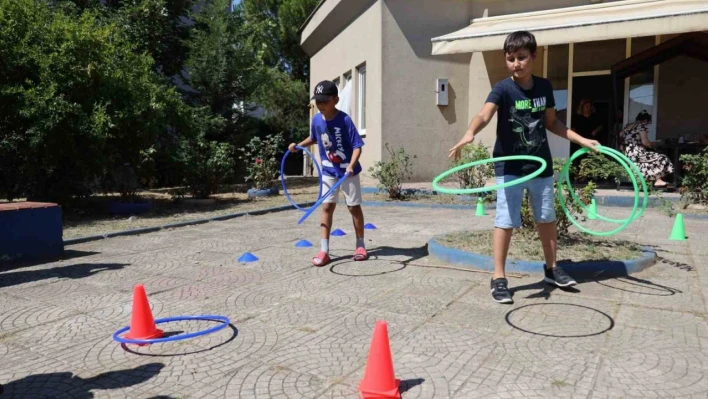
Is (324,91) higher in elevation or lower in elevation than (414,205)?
higher

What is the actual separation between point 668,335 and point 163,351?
136 inches

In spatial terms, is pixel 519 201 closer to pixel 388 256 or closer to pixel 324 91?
pixel 388 256

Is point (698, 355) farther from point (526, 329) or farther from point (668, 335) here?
point (526, 329)

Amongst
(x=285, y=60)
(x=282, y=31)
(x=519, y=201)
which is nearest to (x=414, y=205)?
(x=519, y=201)

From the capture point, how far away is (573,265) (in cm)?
524

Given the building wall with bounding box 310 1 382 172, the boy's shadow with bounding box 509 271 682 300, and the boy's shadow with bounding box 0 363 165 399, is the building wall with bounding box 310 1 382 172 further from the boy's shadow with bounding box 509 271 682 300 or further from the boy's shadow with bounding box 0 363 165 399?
the boy's shadow with bounding box 0 363 165 399

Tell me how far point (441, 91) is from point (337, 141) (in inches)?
354

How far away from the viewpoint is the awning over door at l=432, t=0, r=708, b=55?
10133 millimetres

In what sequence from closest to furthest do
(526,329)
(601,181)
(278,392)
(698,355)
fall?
(278,392), (698,355), (526,329), (601,181)

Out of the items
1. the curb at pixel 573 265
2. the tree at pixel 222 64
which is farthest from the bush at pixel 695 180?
the tree at pixel 222 64

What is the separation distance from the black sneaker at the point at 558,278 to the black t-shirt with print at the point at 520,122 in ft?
3.19

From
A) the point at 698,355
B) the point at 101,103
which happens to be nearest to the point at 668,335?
the point at 698,355

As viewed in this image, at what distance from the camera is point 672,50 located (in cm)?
1206

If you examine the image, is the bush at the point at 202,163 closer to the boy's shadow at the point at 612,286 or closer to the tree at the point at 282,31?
the boy's shadow at the point at 612,286
